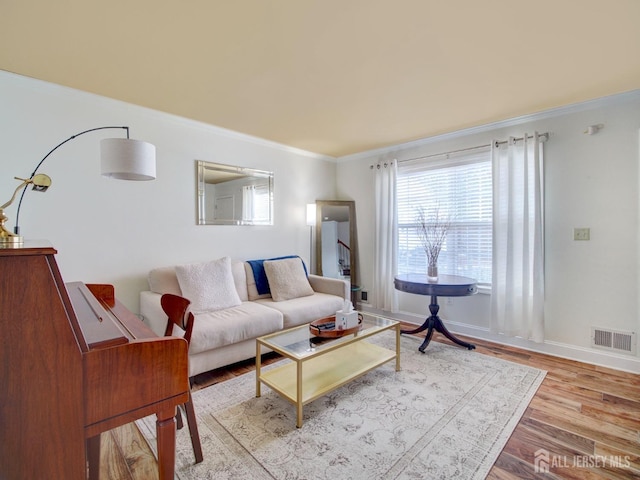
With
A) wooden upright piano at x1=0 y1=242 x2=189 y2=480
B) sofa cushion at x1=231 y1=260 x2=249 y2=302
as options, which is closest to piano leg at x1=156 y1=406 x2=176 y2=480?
wooden upright piano at x1=0 y1=242 x2=189 y2=480

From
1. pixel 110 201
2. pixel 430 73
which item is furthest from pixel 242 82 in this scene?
pixel 110 201

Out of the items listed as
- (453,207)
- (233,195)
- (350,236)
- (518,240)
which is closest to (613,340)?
(518,240)

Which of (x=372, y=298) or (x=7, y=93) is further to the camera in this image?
(x=372, y=298)

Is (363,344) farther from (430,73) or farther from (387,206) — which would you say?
(430,73)

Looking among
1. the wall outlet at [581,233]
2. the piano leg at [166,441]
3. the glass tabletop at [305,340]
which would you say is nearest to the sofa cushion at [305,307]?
the glass tabletop at [305,340]

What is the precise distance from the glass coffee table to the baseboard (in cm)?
138

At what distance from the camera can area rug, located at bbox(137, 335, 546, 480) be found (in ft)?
4.95

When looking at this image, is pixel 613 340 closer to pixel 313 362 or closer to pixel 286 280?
pixel 313 362

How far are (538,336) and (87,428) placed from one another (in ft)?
11.3

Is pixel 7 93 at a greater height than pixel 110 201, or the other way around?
pixel 7 93

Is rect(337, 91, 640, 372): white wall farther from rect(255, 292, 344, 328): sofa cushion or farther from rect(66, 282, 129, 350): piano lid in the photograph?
rect(66, 282, 129, 350): piano lid

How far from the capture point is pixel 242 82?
7.54 ft

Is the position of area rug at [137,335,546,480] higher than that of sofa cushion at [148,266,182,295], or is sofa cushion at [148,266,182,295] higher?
sofa cushion at [148,266,182,295]

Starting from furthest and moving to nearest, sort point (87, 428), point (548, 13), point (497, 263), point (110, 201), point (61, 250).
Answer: point (497, 263) < point (110, 201) < point (61, 250) < point (548, 13) < point (87, 428)
